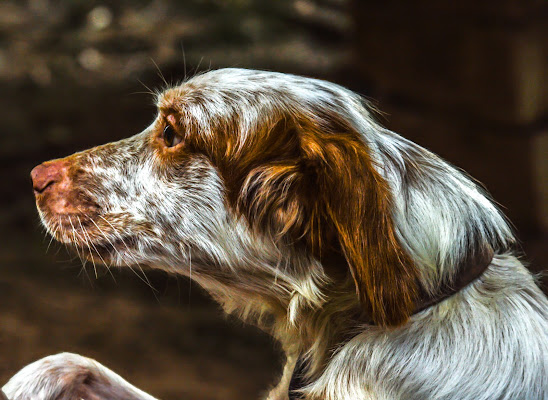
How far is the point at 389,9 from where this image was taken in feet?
21.8

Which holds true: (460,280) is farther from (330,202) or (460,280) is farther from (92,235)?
(92,235)

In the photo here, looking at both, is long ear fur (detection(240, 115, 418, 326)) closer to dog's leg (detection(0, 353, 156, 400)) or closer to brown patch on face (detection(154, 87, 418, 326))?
brown patch on face (detection(154, 87, 418, 326))

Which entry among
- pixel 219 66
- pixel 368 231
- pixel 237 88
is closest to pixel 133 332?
pixel 219 66

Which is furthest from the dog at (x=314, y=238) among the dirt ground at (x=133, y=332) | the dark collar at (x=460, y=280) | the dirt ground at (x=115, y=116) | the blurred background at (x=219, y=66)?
the blurred background at (x=219, y=66)

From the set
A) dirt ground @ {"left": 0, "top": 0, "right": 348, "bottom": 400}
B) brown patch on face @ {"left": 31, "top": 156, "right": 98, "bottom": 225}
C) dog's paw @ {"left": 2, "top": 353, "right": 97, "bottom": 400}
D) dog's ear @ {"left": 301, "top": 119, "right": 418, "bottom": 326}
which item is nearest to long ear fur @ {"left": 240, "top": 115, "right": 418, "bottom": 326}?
dog's ear @ {"left": 301, "top": 119, "right": 418, "bottom": 326}

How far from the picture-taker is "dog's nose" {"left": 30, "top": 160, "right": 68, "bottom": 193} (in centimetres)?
254

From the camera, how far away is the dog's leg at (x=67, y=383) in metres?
2.38

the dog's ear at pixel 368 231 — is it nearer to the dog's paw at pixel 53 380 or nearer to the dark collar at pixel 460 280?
the dark collar at pixel 460 280

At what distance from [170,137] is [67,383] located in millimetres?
895

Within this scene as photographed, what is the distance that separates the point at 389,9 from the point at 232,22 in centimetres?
146

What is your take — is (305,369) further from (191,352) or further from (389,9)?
(389,9)

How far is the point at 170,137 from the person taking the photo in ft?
8.29

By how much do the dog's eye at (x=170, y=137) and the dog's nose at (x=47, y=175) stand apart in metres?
0.38

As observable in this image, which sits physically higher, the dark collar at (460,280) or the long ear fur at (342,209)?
the long ear fur at (342,209)
